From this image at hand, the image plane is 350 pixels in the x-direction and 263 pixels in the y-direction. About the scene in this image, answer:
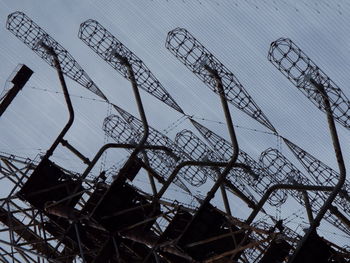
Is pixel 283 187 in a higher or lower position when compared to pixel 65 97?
higher

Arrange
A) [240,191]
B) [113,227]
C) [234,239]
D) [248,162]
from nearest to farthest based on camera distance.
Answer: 1. [234,239]
2. [113,227]
3. [240,191]
4. [248,162]

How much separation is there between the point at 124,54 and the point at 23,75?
6961 millimetres

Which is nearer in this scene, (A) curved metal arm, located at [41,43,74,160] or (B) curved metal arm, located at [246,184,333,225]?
(B) curved metal arm, located at [246,184,333,225]

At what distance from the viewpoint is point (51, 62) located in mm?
39969

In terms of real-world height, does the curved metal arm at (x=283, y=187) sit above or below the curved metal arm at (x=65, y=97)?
above

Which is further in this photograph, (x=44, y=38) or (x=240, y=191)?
(x=44, y=38)

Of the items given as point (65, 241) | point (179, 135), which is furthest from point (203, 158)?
point (65, 241)

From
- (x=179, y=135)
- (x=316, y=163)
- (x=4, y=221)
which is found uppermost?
(x=316, y=163)

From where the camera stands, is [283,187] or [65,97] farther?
[65,97]

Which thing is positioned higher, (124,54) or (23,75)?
(124,54)

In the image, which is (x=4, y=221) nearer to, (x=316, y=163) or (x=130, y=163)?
(x=130, y=163)

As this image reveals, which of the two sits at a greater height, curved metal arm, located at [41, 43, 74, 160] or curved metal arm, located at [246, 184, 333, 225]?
curved metal arm, located at [246, 184, 333, 225]

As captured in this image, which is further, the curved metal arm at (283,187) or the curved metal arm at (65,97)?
the curved metal arm at (65,97)

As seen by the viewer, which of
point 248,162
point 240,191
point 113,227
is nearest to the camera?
point 113,227
